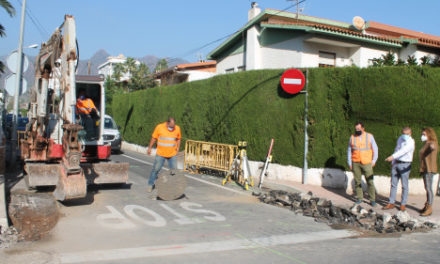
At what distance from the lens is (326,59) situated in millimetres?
18938

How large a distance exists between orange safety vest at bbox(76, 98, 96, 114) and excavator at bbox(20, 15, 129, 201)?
207 millimetres

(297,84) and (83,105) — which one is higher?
(297,84)

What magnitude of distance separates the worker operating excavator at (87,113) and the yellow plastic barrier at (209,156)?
3997 mm

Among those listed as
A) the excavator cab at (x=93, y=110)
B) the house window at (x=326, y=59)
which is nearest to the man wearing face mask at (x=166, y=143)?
the excavator cab at (x=93, y=110)

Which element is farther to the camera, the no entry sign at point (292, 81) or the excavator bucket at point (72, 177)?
the no entry sign at point (292, 81)

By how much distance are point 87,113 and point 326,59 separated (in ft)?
40.5

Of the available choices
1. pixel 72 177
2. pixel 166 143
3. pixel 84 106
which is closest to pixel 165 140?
pixel 166 143

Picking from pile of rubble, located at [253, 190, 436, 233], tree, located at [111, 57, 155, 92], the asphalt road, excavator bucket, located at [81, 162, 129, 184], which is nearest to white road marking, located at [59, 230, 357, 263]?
the asphalt road

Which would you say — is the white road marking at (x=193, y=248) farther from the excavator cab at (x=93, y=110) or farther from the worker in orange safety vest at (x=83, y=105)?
the worker in orange safety vest at (x=83, y=105)

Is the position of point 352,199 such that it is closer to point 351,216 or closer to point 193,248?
point 351,216

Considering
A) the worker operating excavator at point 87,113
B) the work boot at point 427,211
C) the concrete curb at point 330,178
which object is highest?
the worker operating excavator at point 87,113

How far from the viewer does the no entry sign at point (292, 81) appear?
1173cm

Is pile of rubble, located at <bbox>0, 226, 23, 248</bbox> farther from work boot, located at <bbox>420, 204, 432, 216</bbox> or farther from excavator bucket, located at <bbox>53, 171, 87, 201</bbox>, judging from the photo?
work boot, located at <bbox>420, 204, 432, 216</bbox>

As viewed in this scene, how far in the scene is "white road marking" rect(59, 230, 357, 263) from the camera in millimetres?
5234
